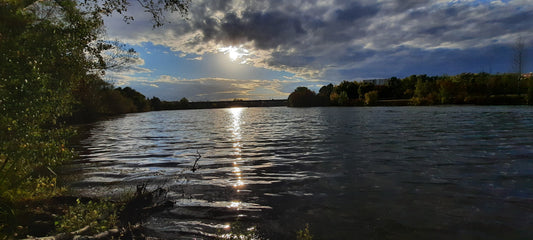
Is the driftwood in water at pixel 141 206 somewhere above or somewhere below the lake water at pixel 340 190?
above

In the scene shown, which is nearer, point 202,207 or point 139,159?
point 202,207

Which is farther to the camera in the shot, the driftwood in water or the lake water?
the driftwood in water

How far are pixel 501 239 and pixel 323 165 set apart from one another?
8664 millimetres

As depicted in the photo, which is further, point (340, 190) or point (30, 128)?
point (340, 190)

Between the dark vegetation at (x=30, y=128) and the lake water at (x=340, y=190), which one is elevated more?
the dark vegetation at (x=30, y=128)

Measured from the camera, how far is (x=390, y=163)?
14516mm

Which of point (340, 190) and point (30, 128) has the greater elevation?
point (30, 128)

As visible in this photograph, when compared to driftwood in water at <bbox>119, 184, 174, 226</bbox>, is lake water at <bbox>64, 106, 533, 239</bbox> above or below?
below

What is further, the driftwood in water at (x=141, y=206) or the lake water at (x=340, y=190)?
the driftwood in water at (x=141, y=206)

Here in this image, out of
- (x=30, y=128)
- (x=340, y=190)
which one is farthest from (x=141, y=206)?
(x=340, y=190)

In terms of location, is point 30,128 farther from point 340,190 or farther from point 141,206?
point 340,190

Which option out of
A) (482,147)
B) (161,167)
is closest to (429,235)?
(161,167)

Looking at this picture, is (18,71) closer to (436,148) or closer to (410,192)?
(410,192)

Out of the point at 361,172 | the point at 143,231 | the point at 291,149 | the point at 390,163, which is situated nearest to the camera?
the point at 143,231
